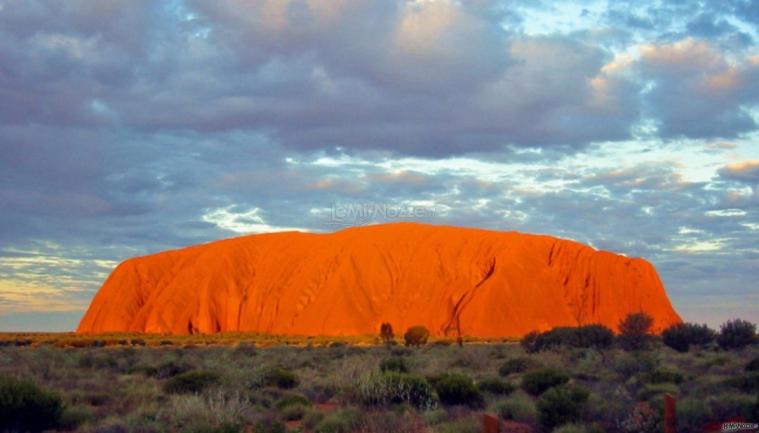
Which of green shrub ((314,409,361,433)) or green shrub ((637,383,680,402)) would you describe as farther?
green shrub ((637,383,680,402))

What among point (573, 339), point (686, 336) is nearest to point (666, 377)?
point (573, 339)

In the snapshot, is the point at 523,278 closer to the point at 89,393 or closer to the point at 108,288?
the point at 108,288

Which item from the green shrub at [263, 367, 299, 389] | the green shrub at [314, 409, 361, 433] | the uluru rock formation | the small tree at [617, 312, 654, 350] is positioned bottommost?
the green shrub at [314, 409, 361, 433]

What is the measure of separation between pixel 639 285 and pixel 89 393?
241 feet

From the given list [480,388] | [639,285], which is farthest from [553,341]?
[639,285]

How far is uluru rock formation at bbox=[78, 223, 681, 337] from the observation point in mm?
73812

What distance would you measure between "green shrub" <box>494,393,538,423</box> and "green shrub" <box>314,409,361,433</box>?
3.03 meters

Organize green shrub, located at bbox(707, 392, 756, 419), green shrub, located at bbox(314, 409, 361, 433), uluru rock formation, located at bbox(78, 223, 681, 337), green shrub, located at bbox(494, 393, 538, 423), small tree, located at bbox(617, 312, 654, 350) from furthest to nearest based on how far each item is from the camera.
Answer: uluru rock formation, located at bbox(78, 223, 681, 337), small tree, located at bbox(617, 312, 654, 350), green shrub, located at bbox(494, 393, 538, 423), green shrub, located at bbox(707, 392, 756, 419), green shrub, located at bbox(314, 409, 361, 433)

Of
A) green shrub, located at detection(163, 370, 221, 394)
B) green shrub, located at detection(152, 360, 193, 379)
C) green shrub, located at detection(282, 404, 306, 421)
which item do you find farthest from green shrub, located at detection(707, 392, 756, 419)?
green shrub, located at detection(152, 360, 193, 379)

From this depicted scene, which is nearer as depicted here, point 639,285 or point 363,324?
point 363,324

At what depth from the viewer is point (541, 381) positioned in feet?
57.8

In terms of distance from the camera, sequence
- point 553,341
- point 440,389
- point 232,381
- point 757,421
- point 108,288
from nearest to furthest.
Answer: point 757,421
point 440,389
point 232,381
point 553,341
point 108,288

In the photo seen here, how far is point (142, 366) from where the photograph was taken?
969 inches

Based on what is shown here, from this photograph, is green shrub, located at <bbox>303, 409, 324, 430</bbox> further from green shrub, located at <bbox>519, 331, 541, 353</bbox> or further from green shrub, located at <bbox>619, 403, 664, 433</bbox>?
green shrub, located at <bbox>519, 331, 541, 353</bbox>
